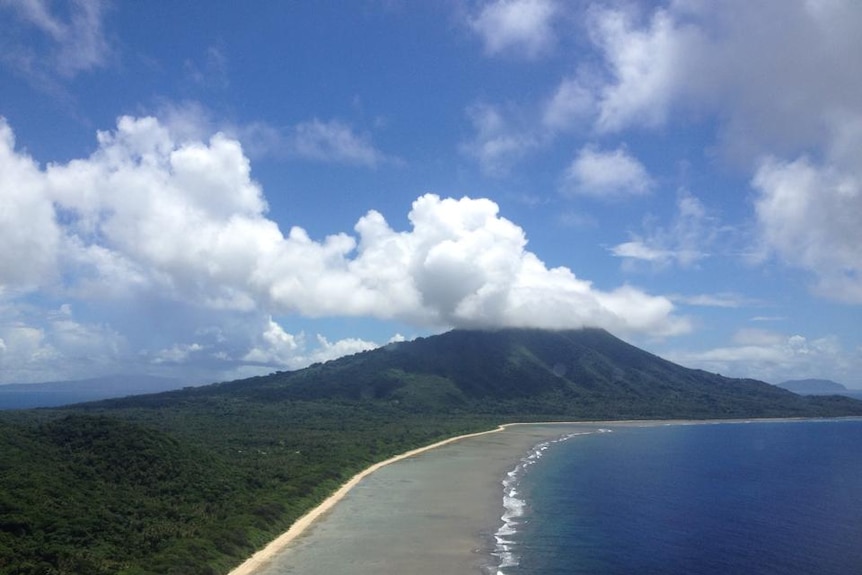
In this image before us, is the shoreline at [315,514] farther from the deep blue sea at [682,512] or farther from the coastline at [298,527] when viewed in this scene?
the deep blue sea at [682,512]

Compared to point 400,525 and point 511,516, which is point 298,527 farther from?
point 511,516

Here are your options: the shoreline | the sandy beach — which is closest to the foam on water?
the sandy beach

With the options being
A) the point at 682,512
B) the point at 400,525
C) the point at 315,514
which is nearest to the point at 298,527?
the point at 315,514

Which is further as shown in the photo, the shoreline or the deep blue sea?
the deep blue sea

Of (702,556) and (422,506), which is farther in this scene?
(422,506)

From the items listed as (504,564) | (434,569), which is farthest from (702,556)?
(434,569)

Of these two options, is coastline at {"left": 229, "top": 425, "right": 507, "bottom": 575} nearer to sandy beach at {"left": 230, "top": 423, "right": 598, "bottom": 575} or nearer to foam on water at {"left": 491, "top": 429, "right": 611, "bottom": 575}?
sandy beach at {"left": 230, "top": 423, "right": 598, "bottom": 575}

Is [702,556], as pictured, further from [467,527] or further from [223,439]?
[223,439]
